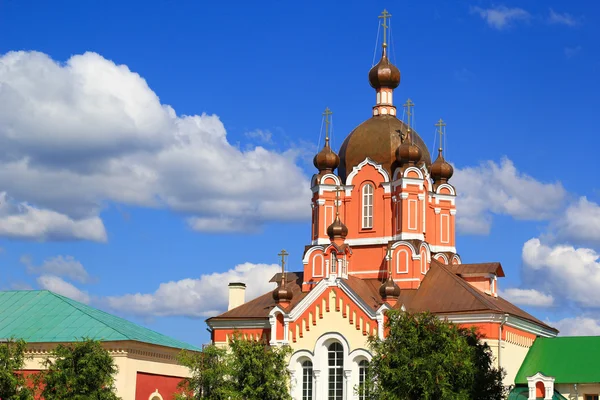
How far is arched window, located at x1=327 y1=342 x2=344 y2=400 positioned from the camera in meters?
40.1

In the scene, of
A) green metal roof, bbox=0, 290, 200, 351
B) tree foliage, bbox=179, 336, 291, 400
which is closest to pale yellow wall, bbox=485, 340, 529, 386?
tree foliage, bbox=179, 336, 291, 400

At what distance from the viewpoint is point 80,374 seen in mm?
33188

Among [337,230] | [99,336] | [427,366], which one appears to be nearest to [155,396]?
[99,336]

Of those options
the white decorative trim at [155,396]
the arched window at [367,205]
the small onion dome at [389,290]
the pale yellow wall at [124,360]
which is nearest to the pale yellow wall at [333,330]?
the small onion dome at [389,290]

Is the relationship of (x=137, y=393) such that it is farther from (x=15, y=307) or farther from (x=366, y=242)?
(x=366, y=242)

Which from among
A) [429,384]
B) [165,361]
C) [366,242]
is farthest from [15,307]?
[429,384]

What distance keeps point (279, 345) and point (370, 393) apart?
8948 mm

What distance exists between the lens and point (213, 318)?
4484cm

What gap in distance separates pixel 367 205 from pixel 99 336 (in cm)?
1342

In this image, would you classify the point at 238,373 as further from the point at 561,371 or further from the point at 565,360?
the point at 565,360

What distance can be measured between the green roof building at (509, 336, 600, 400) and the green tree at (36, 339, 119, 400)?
48.2 feet

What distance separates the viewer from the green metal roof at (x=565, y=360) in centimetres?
3938

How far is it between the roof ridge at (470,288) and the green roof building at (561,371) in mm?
2748

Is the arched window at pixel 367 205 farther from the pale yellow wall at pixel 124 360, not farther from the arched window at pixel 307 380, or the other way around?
the pale yellow wall at pixel 124 360
